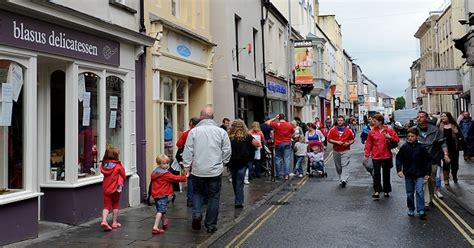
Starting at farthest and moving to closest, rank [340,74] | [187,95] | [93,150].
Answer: [340,74] < [187,95] < [93,150]

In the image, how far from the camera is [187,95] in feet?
42.4

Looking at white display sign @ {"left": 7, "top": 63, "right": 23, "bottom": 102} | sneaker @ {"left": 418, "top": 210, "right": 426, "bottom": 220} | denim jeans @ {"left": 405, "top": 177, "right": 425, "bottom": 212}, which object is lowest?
sneaker @ {"left": 418, "top": 210, "right": 426, "bottom": 220}

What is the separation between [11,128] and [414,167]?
21.7 feet

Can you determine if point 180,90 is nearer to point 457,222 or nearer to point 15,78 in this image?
point 15,78

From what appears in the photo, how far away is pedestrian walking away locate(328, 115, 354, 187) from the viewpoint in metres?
12.5

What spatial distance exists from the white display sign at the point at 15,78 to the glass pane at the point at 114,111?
2369 mm

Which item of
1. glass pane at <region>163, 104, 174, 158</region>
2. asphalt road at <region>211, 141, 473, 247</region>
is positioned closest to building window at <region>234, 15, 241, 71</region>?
glass pane at <region>163, 104, 174, 158</region>

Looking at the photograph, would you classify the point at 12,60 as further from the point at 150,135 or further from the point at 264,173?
the point at 264,173

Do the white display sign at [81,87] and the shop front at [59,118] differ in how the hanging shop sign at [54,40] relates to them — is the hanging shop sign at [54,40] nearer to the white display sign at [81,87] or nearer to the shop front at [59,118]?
the shop front at [59,118]

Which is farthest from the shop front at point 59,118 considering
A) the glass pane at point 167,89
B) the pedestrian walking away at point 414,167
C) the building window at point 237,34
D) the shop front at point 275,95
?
the shop front at point 275,95

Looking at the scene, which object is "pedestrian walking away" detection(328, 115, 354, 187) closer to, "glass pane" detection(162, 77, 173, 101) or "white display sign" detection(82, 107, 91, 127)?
"glass pane" detection(162, 77, 173, 101)

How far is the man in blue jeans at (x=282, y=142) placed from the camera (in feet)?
45.3

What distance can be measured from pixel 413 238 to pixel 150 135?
604 cm

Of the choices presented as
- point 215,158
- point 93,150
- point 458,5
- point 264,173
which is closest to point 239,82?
point 264,173
